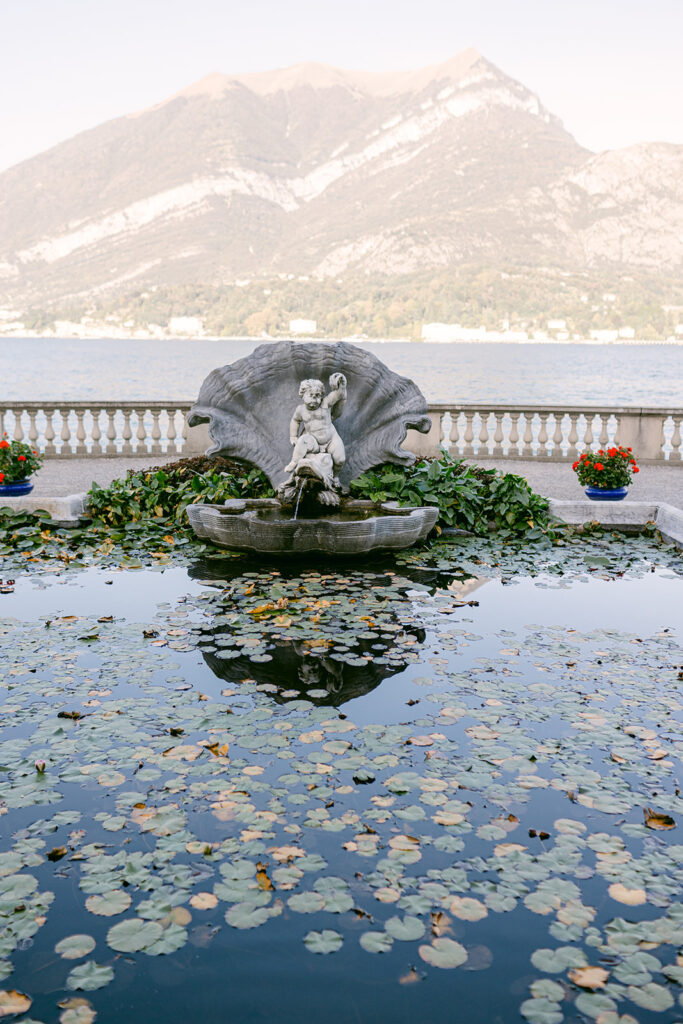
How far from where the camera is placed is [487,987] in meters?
3.10

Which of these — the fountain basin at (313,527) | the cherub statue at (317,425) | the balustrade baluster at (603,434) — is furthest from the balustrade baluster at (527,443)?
the cherub statue at (317,425)

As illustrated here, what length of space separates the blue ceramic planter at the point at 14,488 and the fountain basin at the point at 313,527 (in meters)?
3.18

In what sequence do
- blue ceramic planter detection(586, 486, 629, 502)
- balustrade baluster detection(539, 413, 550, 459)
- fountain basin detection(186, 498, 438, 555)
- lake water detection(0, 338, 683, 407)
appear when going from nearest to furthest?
fountain basin detection(186, 498, 438, 555)
blue ceramic planter detection(586, 486, 629, 502)
balustrade baluster detection(539, 413, 550, 459)
lake water detection(0, 338, 683, 407)

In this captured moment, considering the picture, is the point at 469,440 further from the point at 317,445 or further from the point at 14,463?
the point at 14,463

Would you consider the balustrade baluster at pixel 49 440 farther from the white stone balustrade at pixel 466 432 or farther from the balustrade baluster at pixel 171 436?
the balustrade baluster at pixel 171 436

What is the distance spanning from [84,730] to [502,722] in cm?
247

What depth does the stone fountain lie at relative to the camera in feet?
31.8

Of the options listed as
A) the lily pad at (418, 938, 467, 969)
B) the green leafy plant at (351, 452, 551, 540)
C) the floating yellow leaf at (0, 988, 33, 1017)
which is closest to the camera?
the floating yellow leaf at (0, 988, 33, 1017)

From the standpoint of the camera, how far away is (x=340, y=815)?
414 centimetres

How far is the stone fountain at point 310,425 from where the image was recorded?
9.68 m

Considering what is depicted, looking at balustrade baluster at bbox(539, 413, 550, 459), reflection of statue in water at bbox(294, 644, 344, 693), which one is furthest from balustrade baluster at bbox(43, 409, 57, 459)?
reflection of statue in water at bbox(294, 644, 344, 693)

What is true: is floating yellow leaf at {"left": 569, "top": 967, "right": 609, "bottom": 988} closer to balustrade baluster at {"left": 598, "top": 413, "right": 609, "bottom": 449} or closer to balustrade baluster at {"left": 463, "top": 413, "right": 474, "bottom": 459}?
balustrade baluster at {"left": 598, "top": 413, "right": 609, "bottom": 449}

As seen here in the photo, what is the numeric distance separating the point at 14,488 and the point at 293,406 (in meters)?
4.03

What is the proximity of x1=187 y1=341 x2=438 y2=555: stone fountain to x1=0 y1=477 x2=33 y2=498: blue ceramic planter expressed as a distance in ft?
8.95
